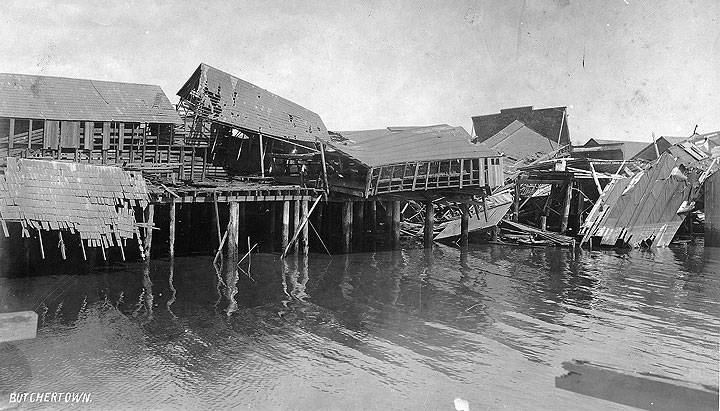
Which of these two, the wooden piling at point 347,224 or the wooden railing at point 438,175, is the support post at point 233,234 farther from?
the wooden railing at point 438,175

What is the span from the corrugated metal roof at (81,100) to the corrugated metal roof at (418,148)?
8347 mm

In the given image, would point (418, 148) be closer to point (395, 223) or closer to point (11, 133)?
point (395, 223)

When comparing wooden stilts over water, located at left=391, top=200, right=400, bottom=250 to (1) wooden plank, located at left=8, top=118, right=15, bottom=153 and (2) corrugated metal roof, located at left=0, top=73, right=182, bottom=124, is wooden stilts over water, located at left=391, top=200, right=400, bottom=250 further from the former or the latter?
(1) wooden plank, located at left=8, top=118, right=15, bottom=153

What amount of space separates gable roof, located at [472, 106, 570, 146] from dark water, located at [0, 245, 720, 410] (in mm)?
25782

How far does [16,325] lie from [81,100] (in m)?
Result: 18.8

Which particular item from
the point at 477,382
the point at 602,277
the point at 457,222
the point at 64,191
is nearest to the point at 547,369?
the point at 477,382

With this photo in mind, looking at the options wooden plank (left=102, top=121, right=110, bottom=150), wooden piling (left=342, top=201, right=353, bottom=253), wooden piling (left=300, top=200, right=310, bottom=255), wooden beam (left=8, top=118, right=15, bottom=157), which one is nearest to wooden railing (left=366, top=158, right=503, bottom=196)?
wooden piling (left=342, top=201, right=353, bottom=253)

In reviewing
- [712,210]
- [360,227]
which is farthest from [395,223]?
[712,210]

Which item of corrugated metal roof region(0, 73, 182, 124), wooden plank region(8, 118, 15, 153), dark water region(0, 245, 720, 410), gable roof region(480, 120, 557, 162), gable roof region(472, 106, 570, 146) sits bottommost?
dark water region(0, 245, 720, 410)

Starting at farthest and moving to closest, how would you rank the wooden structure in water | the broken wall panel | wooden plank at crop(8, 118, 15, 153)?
the broken wall panel < wooden plank at crop(8, 118, 15, 153) < the wooden structure in water

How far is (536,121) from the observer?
47250 mm

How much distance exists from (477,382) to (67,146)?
1898cm

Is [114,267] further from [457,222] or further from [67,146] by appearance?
[457,222]

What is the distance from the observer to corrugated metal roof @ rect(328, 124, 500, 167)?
76.9 feet
